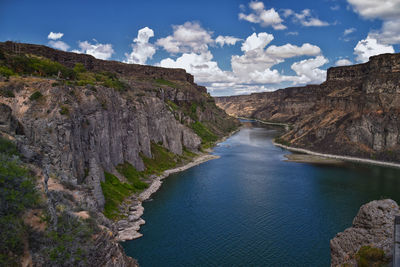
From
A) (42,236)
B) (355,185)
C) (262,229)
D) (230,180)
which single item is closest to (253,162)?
(230,180)

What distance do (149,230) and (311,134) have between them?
113 m

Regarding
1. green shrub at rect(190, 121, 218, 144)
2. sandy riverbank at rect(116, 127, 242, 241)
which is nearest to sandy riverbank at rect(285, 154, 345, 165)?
green shrub at rect(190, 121, 218, 144)

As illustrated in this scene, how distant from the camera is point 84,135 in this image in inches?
1966

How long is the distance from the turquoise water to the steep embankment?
8519mm

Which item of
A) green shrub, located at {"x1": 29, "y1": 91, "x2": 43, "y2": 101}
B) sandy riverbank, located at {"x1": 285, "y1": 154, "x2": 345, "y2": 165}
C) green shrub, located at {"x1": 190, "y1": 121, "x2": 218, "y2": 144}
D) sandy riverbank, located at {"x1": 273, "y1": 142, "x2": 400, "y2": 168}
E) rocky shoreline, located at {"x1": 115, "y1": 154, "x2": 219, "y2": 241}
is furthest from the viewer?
green shrub, located at {"x1": 190, "y1": 121, "x2": 218, "y2": 144}

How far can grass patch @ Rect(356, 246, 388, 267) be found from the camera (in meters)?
18.4

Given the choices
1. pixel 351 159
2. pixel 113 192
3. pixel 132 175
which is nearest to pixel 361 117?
pixel 351 159

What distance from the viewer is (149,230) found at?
4425cm

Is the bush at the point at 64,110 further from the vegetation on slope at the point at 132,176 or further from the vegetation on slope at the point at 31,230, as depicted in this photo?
the vegetation on slope at the point at 31,230

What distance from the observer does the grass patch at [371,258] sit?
60.5 feet

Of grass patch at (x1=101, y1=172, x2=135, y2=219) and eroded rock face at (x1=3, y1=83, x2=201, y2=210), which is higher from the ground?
eroded rock face at (x1=3, y1=83, x2=201, y2=210)

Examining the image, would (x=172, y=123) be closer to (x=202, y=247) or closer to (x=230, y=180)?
(x=230, y=180)

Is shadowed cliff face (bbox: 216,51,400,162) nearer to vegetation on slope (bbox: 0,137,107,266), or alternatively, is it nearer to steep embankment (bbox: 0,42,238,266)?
steep embankment (bbox: 0,42,238,266)

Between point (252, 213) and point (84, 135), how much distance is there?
32.3 m
